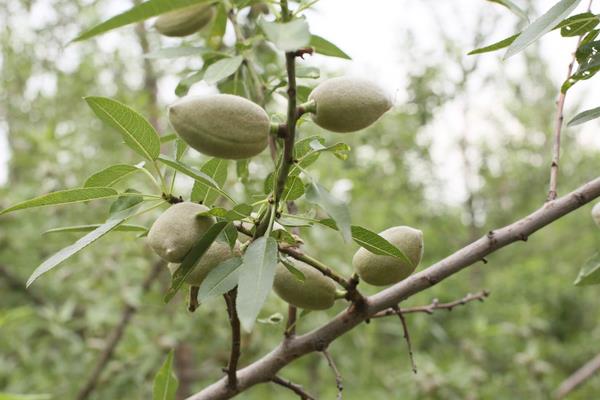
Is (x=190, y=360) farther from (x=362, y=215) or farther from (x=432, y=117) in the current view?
(x=432, y=117)

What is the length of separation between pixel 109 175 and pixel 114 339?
156 centimetres

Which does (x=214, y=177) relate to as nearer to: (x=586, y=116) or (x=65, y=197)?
(x=65, y=197)

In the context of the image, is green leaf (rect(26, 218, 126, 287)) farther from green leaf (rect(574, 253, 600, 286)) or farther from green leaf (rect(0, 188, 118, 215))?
green leaf (rect(574, 253, 600, 286))

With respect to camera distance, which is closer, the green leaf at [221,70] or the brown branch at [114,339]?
the green leaf at [221,70]

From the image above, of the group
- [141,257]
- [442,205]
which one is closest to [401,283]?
[141,257]

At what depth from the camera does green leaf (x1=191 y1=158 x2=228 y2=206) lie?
2.57 ft

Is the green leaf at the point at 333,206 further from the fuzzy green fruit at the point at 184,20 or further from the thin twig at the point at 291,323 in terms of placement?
the fuzzy green fruit at the point at 184,20

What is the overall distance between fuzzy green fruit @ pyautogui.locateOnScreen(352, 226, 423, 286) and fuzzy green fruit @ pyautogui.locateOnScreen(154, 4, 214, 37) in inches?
18.9

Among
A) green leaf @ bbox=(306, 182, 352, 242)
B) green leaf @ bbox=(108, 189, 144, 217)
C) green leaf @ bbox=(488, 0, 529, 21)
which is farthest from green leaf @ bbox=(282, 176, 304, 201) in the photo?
green leaf @ bbox=(488, 0, 529, 21)

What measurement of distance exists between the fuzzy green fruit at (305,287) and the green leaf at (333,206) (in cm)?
13

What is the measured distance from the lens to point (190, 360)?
8.59 feet

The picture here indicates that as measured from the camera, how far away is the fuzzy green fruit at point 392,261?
0.77 metres

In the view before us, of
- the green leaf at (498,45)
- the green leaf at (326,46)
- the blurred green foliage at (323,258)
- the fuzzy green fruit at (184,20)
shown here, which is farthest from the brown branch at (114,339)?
the green leaf at (498,45)

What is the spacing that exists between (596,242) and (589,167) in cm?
50
